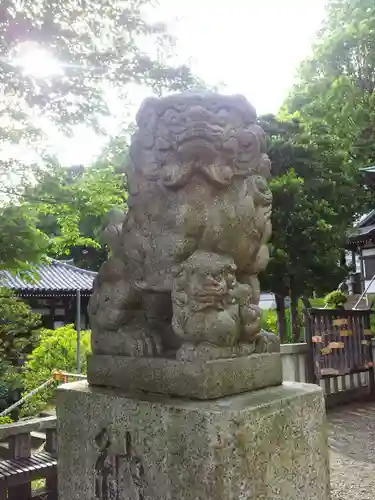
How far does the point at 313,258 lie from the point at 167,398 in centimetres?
892

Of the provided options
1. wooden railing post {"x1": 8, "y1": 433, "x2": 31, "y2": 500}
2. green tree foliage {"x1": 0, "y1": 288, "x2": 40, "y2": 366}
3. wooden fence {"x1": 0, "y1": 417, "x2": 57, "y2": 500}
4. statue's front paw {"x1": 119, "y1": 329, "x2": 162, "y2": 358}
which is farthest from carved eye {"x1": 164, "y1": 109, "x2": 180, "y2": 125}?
green tree foliage {"x1": 0, "y1": 288, "x2": 40, "y2": 366}

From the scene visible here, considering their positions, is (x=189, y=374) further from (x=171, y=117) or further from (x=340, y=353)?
(x=340, y=353)

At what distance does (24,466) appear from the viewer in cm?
393

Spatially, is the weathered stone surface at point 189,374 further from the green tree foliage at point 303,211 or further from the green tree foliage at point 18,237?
the green tree foliage at point 303,211

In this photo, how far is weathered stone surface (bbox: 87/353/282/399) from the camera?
1.79 meters

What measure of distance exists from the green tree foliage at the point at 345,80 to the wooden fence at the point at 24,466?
12284mm

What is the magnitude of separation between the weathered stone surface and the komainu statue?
0.05m

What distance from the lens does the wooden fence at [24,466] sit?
384 cm

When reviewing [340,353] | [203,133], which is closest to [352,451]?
[340,353]

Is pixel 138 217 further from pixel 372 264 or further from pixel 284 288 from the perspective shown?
pixel 372 264

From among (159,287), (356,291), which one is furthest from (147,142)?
(356,291)

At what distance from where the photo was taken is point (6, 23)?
401 cm

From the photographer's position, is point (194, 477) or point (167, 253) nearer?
point (194, 477)

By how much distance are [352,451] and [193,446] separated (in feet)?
13.0
